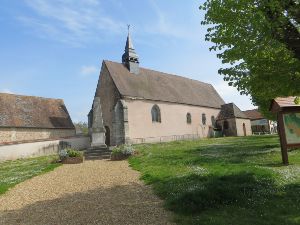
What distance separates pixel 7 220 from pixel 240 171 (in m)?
7.94

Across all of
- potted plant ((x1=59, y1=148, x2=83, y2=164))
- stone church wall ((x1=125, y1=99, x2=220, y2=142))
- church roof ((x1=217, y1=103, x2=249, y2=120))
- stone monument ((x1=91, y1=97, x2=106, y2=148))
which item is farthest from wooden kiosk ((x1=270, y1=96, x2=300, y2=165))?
church roof ((x1=217, y1=103, x2=249, y2=120))

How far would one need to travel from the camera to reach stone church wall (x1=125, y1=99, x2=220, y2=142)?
34438 millimetres

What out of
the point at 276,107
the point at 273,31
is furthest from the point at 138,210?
the point at 276,107

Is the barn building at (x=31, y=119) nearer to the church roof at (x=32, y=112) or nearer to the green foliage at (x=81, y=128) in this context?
the church roof at (x=32, y=112)

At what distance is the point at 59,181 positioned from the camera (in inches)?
551

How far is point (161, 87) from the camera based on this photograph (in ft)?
132

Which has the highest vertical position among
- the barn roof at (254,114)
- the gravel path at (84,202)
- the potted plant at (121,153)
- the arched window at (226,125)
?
Answer: the barn roof at (254,114)

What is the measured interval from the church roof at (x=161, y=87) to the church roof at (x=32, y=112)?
8.71 m

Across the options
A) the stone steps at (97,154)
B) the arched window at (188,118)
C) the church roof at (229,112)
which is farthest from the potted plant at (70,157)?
the church roof at (229,112)

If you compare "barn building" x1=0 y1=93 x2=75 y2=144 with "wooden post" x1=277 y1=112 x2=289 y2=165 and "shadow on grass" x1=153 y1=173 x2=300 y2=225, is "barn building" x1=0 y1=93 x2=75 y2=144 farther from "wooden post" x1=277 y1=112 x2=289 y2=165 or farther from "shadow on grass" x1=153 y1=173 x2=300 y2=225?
"shadow on grass" x1=153 y1=173 x2=300 y2=225

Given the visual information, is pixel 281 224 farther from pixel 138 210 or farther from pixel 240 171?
pixel 240 171

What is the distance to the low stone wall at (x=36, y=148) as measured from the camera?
28.3m

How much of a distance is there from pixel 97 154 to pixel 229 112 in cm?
2801

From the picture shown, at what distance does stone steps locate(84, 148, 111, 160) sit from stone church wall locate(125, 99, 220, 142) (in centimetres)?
870
